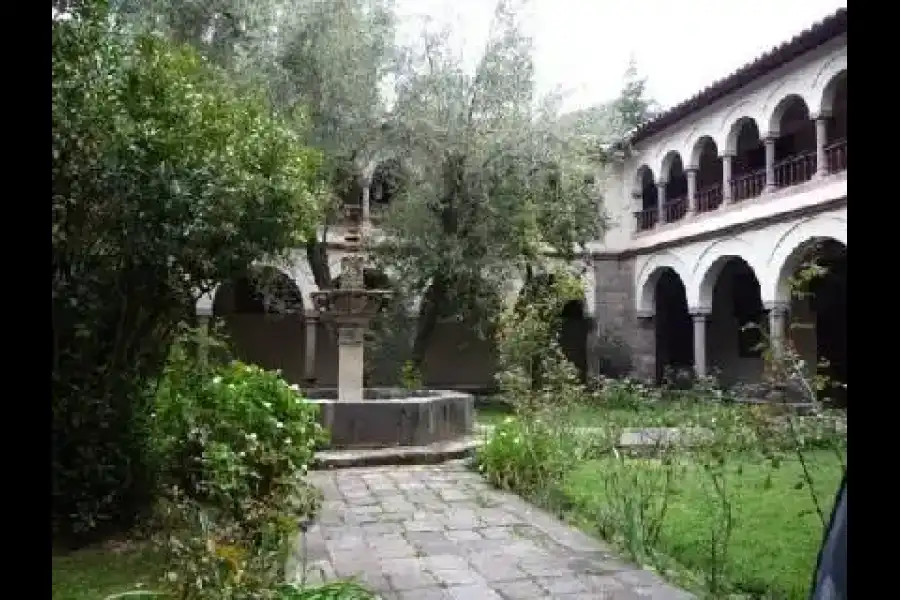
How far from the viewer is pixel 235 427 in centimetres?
521

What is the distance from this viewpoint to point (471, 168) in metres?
13.8

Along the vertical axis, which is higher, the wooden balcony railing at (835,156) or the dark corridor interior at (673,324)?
the wooden balcony railing at (835,156)

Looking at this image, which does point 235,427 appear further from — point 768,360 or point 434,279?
point 434,279

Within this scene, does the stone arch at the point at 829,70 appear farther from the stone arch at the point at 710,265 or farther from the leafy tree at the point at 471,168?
the leafy tree at the point at 471,168

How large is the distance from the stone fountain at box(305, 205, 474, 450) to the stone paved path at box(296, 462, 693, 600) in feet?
5.22

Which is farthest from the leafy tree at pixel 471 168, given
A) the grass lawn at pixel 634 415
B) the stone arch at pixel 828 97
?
the stone arch at pixel 828 97

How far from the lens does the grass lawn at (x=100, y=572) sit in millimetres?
3904

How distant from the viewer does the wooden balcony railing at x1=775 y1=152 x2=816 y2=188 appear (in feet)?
45.6

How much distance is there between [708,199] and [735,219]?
193 cm

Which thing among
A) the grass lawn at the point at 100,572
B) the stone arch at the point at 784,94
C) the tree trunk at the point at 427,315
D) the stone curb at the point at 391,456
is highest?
the stone arch at the point at 784,94

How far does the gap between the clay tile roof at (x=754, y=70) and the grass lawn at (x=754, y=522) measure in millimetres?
6860

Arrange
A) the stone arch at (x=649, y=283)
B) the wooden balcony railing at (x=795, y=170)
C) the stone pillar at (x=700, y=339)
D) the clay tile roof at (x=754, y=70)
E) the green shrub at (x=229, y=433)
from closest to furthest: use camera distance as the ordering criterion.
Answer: the green shrub at (x=229, y=433), the clay tile roof at (x=754, y=70), the wooden balcony railing at (x=795, y=170), the stone pillar at (x=700, y=339), the stone arch at (x=649, y=283)

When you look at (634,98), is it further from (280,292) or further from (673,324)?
(280,292)
